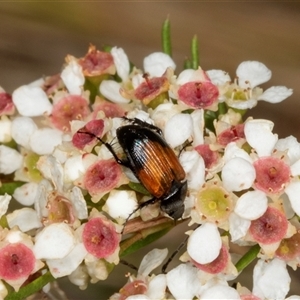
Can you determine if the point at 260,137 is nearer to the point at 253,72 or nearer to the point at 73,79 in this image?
the point at 253,72

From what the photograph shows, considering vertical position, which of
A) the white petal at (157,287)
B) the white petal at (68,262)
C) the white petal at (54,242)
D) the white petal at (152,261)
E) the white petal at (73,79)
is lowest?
the white petal at (152,261)

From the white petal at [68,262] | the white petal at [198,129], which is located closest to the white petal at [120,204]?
the white petal at [68,262]

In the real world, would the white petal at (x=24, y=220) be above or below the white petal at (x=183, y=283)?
below

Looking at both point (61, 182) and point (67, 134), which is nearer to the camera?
point (61, 182)

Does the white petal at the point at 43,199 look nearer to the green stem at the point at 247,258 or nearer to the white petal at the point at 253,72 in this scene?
the green stem at the point at 247,258

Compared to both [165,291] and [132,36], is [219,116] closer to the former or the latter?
[165,291]

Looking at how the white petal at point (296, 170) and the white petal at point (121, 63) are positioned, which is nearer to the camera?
the white petal at point (296, 170)

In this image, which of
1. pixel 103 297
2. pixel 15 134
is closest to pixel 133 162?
pixel 15 134
